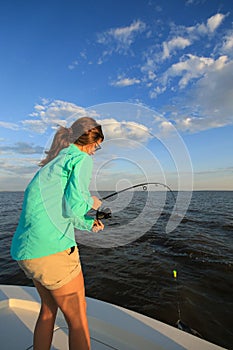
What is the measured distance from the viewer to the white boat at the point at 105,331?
6.55 ft

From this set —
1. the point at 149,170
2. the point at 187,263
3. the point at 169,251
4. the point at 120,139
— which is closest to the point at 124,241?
the point at 169,251

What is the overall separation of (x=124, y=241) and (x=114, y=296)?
2935mm

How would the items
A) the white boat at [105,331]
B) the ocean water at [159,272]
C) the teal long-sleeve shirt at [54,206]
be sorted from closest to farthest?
the teal long-sleeve shirt at [54,206] < the white boat at [105,331] < the ocean water at [159,272]

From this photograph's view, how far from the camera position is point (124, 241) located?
24.8ft

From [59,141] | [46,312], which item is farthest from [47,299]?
[59,141]

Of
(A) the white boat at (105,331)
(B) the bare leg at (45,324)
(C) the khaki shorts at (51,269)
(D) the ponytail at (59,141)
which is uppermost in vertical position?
(D) the ponytail at (59,141)

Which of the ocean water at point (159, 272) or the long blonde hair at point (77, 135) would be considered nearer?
the long blonde hair at point (77, 135)

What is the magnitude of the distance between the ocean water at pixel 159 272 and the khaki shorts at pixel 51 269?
2.03 metres

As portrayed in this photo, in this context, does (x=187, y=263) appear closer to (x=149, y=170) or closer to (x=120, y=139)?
(x=149, y=170)

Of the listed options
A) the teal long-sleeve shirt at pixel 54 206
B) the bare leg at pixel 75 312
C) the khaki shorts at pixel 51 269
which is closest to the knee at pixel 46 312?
the bare leg at pixel 75 312

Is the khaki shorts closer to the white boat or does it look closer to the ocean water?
the white boat

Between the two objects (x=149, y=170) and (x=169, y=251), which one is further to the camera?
(x=169, y=251)

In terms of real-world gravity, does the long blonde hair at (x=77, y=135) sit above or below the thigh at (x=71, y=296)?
above

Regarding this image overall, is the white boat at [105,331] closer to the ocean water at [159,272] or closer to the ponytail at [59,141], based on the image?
the ocean water at [159,272]
